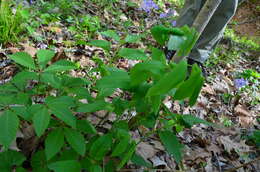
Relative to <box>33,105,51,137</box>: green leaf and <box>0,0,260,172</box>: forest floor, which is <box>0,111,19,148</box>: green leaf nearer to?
<box>33,105,51,137</box>: green leaf

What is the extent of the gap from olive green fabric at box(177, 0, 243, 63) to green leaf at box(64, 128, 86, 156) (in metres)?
2.28

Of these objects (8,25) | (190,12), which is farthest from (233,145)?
(8,25)

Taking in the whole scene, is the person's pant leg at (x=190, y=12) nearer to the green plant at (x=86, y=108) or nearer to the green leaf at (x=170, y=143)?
the green plant at (x=86, y=108)

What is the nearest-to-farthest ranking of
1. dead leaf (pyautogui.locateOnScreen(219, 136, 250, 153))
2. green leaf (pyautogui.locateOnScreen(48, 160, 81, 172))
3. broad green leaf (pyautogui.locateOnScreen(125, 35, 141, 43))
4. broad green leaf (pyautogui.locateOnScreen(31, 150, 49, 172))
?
green leaf (pyautogui.locateOnScreen(48, 160, 81, 172))
broad green leaf (pyautogui.locateOnScreen(31, 150, 49, 172))
broad green leaf (pyautogui.locateOnScreen(125, 35, 141, 43))
dead leaf (pyautogui.locateOnScreen(219, 136, 250, 153))

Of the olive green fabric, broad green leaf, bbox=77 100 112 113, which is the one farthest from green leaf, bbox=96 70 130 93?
the olive green fabric

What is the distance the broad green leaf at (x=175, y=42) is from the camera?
0.92m

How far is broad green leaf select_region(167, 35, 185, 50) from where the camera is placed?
3.00ft

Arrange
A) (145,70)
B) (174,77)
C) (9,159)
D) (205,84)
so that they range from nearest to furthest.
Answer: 1. (174,77)
2. (145,70)
3. (9,159)
4. (205,84)

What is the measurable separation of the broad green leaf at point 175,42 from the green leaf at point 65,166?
0.52 meters

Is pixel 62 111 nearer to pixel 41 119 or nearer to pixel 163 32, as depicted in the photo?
pixel 41 119

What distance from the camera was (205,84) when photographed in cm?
306

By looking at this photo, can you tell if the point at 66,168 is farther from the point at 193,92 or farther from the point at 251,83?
the point at 251,83

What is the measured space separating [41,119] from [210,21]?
8.15ft

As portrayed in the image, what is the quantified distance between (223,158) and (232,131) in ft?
1.52
